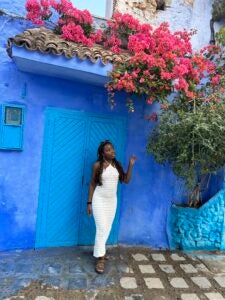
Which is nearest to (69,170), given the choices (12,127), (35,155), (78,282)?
(35,155)

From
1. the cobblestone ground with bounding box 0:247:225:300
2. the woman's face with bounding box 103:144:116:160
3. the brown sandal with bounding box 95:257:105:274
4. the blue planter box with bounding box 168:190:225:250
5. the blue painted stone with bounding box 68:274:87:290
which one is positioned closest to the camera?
the cobblestone ground with bounding box 0:247:225:300

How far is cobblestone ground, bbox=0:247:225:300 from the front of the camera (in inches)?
161

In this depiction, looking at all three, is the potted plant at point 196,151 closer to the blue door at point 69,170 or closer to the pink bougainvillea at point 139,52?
the pink bougainvillea at point 139,52

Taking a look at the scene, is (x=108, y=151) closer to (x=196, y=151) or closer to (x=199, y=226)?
(x=196, y=151)

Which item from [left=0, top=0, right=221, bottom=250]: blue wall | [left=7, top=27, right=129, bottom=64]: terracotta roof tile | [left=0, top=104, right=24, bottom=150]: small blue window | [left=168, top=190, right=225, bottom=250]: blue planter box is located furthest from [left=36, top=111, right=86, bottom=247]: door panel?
[left=168, top=190, right=225, bottom=250]: blue planter box

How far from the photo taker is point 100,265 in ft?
15.4

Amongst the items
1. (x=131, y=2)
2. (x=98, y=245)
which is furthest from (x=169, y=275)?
(x=131, y=2)

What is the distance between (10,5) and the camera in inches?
191

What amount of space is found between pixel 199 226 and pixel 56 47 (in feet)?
13.4

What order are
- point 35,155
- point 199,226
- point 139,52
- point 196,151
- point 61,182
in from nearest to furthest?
1. point 139,52
2. point 196,151
3. point 35,155
4. point 61,182
5. point 199,226

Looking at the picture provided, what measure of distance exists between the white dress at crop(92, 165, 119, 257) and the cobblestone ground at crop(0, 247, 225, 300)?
0.43 meters

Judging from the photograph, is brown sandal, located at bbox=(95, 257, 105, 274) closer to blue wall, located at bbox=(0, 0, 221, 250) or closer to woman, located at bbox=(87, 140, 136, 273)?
woman, located at bbox=(87, 140, 136, 273)

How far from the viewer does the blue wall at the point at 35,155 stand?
4906mm

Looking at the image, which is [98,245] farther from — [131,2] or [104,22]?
[131,2]
